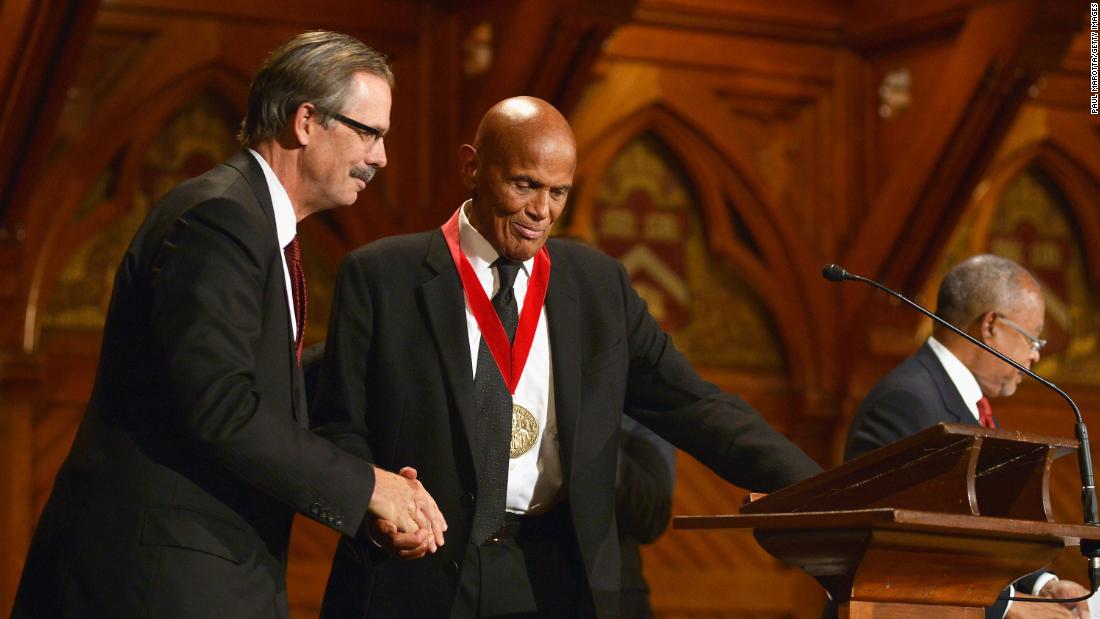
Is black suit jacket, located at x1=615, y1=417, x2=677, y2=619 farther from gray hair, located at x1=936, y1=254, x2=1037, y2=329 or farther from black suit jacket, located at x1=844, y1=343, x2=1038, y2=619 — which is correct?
gray hair, located at x1=936, y1=254, x2=1037, y2=329

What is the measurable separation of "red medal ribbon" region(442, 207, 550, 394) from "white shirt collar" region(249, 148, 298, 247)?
567 millimetres

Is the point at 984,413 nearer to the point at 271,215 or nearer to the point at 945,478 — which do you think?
the point at 945,478

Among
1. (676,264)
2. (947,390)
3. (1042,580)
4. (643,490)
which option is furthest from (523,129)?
(676,264)

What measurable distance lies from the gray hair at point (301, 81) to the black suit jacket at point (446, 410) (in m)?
0.53

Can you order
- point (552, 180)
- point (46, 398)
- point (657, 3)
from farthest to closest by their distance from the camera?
point (657, 3) < point (46, 398) < point (552, 180)

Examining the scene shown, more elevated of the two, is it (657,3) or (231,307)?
(657,3)

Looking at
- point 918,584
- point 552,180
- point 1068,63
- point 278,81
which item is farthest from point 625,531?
point 1068,63

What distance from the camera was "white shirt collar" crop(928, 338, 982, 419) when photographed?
4.36 meters

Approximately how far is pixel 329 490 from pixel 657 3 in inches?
185

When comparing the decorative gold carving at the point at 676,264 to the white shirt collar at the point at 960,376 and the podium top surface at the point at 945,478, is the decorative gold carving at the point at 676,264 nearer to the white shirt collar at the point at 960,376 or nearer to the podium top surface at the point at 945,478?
the white shirt collar at the point at 960,376

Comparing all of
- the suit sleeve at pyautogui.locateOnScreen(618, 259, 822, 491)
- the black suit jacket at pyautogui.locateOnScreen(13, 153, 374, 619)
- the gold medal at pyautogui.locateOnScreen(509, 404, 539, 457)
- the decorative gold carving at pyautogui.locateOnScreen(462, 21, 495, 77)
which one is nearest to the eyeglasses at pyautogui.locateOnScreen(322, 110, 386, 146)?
the black suit jacket at pyautogui.locateOnScreen(13, 153, 374, 619)

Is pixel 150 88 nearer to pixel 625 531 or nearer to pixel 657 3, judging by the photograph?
pixel 657 3

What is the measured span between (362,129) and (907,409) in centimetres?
191

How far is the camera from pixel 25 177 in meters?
5.43
